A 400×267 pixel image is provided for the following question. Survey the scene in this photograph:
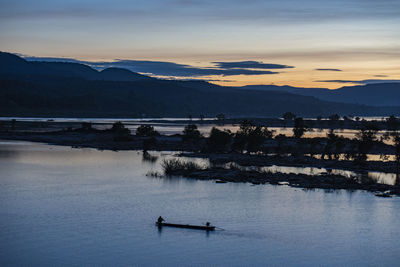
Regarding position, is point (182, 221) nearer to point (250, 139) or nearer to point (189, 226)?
point (189, 226)

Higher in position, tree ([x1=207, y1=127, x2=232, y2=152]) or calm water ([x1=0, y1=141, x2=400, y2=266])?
tree ([x1=207, y1=127, x2=232, y2=152])

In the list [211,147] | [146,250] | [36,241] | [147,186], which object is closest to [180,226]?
[146,250]

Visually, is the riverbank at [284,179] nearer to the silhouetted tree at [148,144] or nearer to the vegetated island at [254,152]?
the vegetated island at [254,152]

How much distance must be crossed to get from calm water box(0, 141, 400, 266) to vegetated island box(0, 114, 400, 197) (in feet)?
11.6

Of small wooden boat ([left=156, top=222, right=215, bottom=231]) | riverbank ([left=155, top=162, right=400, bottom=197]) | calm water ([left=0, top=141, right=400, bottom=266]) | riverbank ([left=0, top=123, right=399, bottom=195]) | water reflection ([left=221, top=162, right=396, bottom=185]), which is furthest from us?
water reflection ([left=221, top=162, right=396, bottom=185])

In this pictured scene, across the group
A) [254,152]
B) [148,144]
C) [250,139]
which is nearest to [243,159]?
[250,139]

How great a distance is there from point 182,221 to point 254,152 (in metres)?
47.5

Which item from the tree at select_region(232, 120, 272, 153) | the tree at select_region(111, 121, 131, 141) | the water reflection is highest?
the tree at select_region(232, 120, 272, 153)

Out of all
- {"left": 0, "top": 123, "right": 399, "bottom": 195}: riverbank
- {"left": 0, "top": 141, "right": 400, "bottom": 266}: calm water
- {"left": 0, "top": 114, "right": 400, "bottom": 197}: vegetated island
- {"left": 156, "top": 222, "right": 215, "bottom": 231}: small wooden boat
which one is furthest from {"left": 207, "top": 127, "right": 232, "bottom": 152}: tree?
{"left": 156, "top": 222, "right": 215, "bottom": 231}: small wooden boat

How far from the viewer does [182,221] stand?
37.3 m

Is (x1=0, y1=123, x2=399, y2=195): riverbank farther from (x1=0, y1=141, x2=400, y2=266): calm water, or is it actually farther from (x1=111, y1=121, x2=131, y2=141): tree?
(x1=0, y1=141, x2=400, y2=266): calm water

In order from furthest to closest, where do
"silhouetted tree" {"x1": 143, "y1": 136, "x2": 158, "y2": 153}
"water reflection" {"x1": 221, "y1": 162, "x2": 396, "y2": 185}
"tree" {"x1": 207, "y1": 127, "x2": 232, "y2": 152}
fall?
"silhouetted tree" {"x1": 143, "y1": 136, "x2": 158, "y2": 153} → "tree" {"x1": 207, "y1": 127, "x2": 232, "y2": 152} → "water reflection" {"x1": 221, "y1": 162, "x2": 396, "y2": 185}

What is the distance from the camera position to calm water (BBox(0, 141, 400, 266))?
1165 inches

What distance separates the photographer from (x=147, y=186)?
51.7 m
